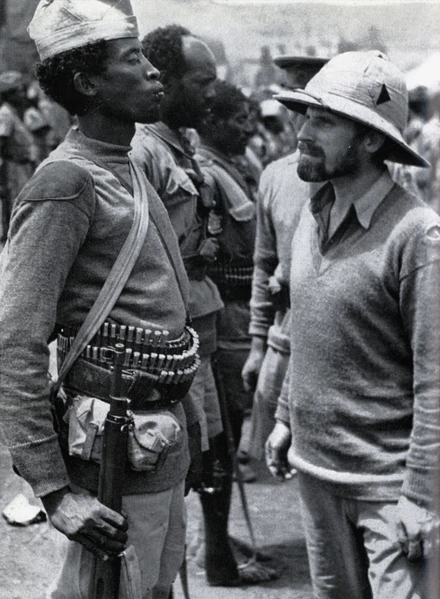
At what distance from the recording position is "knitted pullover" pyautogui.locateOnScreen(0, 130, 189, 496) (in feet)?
8.98

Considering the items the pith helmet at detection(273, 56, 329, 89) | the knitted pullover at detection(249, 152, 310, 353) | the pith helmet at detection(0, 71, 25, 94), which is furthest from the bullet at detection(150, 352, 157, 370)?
the pith helmet at detection(0, 71, 25, 94)

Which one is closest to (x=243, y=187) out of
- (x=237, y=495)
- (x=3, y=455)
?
(x=237, y=495)

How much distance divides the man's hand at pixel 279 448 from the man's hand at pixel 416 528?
2.51 ft

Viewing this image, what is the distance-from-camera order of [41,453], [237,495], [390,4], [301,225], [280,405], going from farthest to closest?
[237,495] < [390,4] < [280,405] < [301,225] < [41,453]

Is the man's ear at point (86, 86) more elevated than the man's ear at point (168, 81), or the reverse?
the man's ear at point (86, 86)

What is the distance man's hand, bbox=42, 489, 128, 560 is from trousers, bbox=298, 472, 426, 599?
76 cm

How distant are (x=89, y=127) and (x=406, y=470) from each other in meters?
1.35

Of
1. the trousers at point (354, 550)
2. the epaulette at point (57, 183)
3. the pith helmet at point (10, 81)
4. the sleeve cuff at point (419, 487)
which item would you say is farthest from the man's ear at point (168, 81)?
the pith helmet at point (10, 81)

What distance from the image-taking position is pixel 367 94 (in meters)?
3.25

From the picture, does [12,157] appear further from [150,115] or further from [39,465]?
[39,465]

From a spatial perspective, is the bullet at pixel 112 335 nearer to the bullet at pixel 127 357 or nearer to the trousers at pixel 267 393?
the bullet at pixel 127 357

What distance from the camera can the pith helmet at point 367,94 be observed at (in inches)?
127

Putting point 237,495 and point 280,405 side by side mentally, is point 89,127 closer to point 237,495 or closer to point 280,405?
point 280,405

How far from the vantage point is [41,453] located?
2.76 meters
